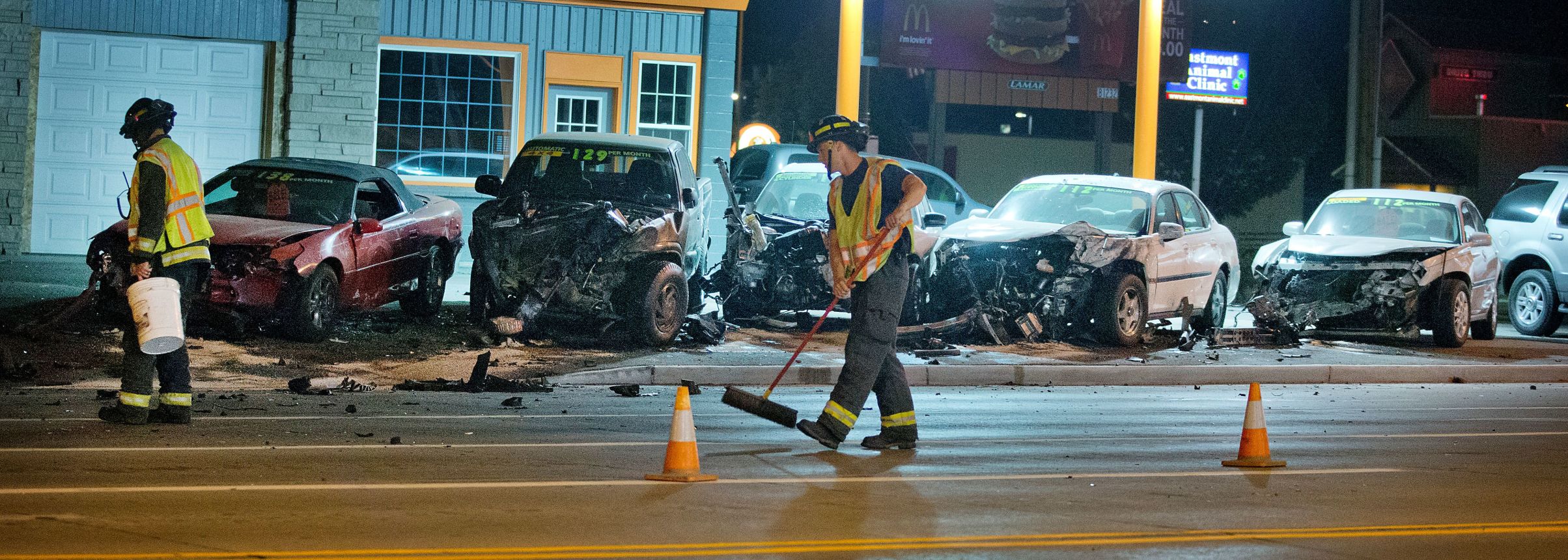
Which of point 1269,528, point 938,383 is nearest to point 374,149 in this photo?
point 938,383

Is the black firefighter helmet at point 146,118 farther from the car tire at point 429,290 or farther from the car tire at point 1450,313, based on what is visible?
the car tire at point 1450,313

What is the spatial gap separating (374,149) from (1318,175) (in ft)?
121

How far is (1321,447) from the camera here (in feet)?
30.1

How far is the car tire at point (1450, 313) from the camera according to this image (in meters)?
16.9

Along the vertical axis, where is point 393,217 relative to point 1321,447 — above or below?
above

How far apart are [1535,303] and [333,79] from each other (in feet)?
45.8

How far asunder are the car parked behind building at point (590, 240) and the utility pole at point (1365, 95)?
1407 centimetres

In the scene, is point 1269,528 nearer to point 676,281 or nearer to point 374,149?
point 676,281

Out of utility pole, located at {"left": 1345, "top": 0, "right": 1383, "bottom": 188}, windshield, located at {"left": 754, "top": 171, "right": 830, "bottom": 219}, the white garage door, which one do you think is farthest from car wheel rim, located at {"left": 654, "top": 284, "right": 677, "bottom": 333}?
utility pole, located at {"left": 1345, "top": 0, "right": 1383, "bottom": 188}

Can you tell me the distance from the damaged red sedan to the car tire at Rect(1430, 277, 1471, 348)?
31.8ft

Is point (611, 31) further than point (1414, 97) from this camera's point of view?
No

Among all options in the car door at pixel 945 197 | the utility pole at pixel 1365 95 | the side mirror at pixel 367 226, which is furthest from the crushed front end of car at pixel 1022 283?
the utility pole at pixel 1365 95

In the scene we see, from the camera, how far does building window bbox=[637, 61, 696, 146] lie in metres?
20.8

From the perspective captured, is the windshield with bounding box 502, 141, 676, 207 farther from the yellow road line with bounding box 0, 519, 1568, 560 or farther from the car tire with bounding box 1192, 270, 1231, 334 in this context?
the yellow road line with bounding box 0, 519, 1568, 560
